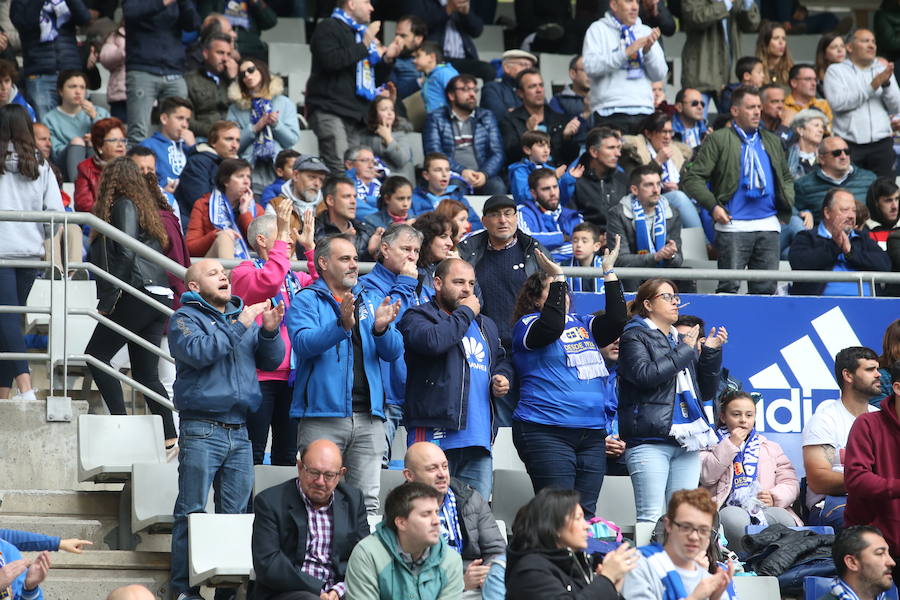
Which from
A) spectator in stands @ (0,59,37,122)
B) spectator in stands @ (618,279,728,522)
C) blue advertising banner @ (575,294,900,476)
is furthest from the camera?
spectator in stands @ (0,59,37,122)

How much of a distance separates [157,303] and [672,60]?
8827mm

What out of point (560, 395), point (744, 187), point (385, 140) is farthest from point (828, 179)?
point (560, 395)

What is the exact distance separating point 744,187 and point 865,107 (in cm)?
288

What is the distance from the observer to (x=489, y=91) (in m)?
14.4

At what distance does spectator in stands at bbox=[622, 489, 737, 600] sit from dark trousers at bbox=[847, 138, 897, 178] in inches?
309

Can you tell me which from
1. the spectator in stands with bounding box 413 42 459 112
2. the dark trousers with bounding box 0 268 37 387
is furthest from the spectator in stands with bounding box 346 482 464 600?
the spectator in stands with bounding box 413 42 459 112

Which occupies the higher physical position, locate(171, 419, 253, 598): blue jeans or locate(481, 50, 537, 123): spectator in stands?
locate(481, 50, 537, 123): spectator in stands

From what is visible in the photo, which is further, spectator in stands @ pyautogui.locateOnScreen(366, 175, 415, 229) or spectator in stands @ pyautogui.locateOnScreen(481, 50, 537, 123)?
spectator in stands @ pyautogui.locateOnScreen(481, 50, 537, 123)

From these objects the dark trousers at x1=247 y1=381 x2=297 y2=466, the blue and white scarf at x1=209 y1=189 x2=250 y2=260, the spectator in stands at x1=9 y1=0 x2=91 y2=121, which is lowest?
the dark trousers at x1=247 y1=381 x2=297 y2=466

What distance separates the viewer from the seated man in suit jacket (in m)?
7.02

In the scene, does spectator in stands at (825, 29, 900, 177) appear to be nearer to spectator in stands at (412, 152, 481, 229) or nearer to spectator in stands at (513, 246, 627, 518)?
spectator in stands at (412, 152, 481, 229)

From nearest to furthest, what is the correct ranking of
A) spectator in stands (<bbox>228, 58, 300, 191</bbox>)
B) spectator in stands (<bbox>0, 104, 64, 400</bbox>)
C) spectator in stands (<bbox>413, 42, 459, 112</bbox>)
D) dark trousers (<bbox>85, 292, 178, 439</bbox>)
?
dark trousers (<bbox>85, 292, 178, 439</bbox>), spectator in stands (<bbox>0, 104, 64, 400</bbox>), spectator in stands (<bbox>228, 58, 300, 191</bbox>), spectator in stands (<bbox>413, 42, 459, 112</bbox>)

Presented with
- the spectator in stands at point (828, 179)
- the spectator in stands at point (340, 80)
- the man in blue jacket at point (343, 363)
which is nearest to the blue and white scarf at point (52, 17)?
the spectator in stands at point (340, 80)

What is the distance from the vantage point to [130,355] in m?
9.25
